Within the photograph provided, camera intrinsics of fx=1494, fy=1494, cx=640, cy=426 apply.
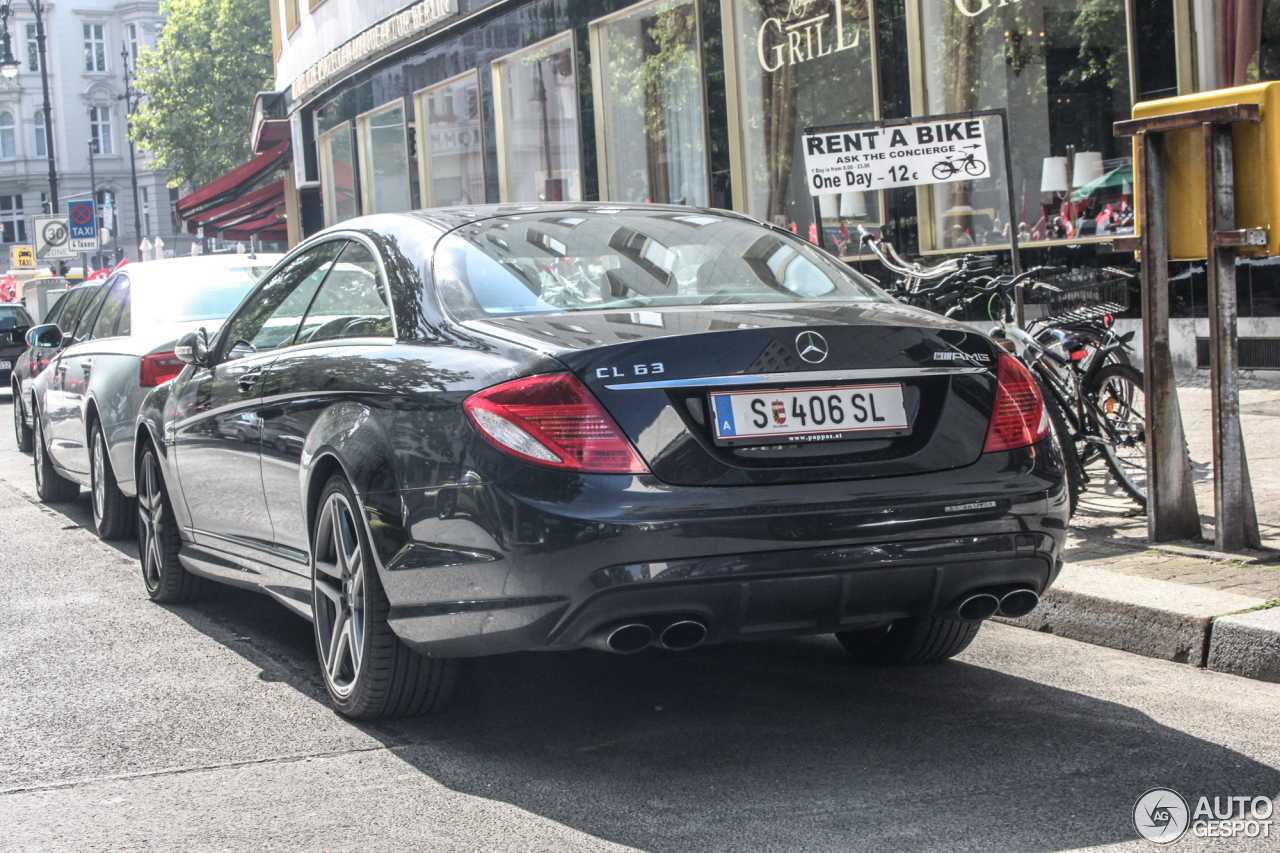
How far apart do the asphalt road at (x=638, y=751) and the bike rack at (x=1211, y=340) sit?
3.65ft

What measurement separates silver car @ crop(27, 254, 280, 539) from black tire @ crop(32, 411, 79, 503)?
1.29 ft

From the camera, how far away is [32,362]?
12844mm

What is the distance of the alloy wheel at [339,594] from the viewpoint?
4.35 metres

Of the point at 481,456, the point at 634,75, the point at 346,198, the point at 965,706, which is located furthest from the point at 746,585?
the point at 346,198

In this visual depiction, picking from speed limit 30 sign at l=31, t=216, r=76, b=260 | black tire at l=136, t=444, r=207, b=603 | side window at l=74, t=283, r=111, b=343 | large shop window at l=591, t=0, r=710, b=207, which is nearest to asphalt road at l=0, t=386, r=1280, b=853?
black tire at l=136, t=444, r=207, b=603

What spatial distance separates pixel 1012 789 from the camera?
3605 mm

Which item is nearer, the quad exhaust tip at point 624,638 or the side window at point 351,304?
the quad exhaust tip at point 624,638

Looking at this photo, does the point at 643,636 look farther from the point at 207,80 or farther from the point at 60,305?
the point at 207,80

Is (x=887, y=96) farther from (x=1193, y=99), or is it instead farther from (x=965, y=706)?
(x=965, y=706)

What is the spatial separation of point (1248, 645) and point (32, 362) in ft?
35.7

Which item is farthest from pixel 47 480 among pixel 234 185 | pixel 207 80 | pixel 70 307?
pixel 207 80

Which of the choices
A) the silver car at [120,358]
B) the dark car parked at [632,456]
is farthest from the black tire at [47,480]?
the dark car parked at [632,456]

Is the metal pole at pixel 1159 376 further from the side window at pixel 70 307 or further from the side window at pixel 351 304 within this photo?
the side window at pixel 70 307

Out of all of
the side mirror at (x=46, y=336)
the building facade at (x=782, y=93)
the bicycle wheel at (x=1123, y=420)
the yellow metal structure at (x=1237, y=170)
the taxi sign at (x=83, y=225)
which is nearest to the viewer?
the yellow metal structure at (x=1237, y=170)
